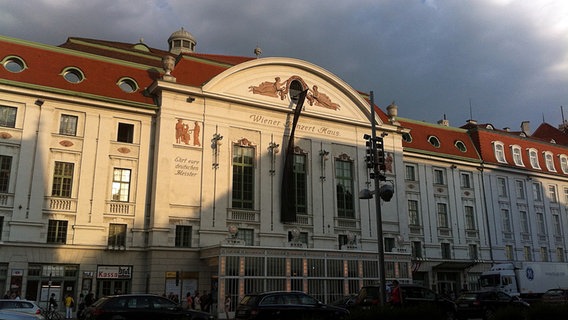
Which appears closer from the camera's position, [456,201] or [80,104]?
[80,104]

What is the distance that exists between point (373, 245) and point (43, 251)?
23.9 meters

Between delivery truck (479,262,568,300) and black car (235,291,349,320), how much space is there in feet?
72.7

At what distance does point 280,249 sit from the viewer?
33812 millimetres

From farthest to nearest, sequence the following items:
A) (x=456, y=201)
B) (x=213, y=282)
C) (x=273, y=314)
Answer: (x=456, y=201) < (x=213, y=282) < (x=273, y=314)

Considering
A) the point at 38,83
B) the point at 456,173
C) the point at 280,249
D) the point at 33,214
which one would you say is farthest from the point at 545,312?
the point at 456,173

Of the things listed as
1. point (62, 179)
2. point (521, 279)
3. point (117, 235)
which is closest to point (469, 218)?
point (521, 279)

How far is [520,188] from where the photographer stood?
53.7 metres

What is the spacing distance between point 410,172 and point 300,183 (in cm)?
1278

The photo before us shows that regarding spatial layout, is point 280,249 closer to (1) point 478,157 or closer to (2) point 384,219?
(2) point 384,219

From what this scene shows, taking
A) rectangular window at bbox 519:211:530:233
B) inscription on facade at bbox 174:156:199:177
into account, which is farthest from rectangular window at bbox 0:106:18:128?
rectangular window at bbox 519:211:530:233

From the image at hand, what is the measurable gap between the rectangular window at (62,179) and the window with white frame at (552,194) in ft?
159

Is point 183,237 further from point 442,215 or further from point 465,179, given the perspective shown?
point 465,179

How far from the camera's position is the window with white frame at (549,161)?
57478mm

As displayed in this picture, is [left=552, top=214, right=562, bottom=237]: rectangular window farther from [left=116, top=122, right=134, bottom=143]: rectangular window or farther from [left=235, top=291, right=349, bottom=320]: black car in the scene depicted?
[left=116, top=122, right=134, bottom=143]: rectangular window
